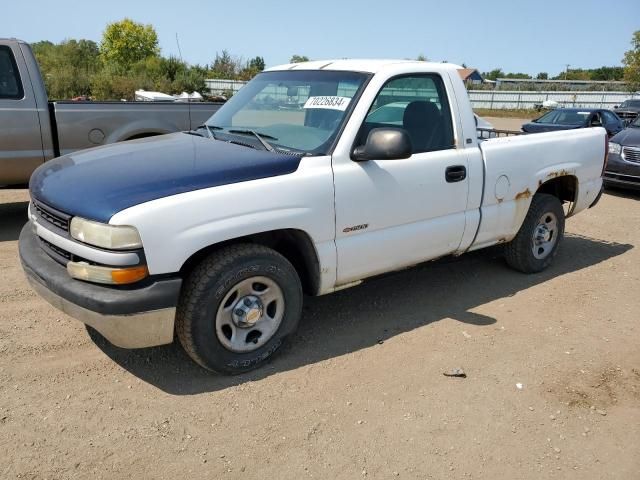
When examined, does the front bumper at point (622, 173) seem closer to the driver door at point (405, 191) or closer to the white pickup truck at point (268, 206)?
the white pickup truck at point (268, 206)

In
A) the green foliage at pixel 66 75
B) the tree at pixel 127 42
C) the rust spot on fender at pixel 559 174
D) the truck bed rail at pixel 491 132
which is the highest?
the tree at pixel 127 42

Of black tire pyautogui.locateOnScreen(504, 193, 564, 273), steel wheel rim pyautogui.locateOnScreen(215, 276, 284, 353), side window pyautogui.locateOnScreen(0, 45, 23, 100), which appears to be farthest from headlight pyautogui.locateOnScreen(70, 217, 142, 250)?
side window pyautogui.locateOnScreen(0, 45, 23, 100)

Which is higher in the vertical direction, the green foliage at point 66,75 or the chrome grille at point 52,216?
the green foliage at point 66,75

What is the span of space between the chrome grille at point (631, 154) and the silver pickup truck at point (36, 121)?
26.7ft

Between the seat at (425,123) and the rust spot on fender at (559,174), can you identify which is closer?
the seat at (425,123)

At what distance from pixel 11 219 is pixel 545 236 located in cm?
634

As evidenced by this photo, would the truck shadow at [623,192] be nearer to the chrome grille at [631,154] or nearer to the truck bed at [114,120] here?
the chrome grille at [631,154]

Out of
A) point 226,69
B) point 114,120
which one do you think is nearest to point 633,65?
point 226,69

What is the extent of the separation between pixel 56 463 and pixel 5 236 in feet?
14.1

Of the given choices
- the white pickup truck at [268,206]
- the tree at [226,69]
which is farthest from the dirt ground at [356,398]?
the tree at [226,69]

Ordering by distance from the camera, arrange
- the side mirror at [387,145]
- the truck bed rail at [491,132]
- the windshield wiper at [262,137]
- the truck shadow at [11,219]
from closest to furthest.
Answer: the side mirror at [387,145], the windshield wiper at [262,137], the truck bed rail at [491,132], the truck shadow at [11,219]

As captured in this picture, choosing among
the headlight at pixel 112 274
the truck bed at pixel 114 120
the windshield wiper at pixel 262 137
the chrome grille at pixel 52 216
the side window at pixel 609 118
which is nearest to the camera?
the headlight at pixel 112 274

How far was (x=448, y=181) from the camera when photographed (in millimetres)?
4152

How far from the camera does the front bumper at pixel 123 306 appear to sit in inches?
→ 114
